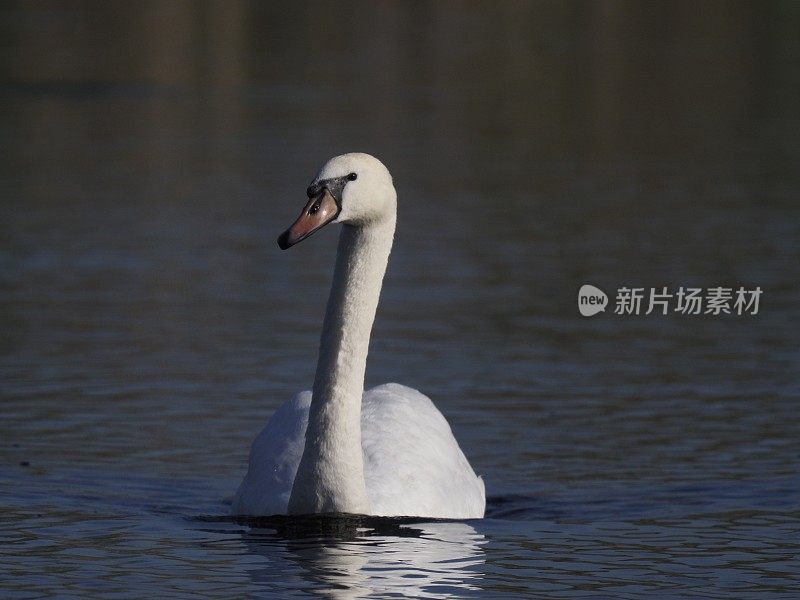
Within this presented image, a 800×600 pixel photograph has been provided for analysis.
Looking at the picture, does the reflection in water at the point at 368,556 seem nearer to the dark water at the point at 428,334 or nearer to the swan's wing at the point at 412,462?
the dark water at the point at 428,334

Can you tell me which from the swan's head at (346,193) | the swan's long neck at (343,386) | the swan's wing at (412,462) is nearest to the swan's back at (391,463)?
the swan's wing at (412,462)

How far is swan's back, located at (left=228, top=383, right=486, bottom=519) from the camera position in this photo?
10594mm

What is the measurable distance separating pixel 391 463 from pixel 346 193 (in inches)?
69.3

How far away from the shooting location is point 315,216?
972 centimetres

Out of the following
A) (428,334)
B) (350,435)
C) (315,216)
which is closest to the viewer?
(315,216)

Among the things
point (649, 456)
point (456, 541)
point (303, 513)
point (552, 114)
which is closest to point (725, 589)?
point (456, 541)

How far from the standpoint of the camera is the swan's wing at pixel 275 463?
10.6 m

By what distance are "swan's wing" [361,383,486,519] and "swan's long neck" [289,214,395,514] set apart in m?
0.33

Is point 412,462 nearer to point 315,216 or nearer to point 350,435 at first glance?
point 350,435

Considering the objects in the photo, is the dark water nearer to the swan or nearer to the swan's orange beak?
the swan

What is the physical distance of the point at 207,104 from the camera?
3919cm

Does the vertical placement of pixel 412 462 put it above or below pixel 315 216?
below

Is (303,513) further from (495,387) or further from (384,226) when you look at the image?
(495,387)

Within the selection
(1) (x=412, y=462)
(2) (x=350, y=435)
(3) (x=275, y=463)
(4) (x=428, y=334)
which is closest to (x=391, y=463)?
(1) (x=412, y=462)
